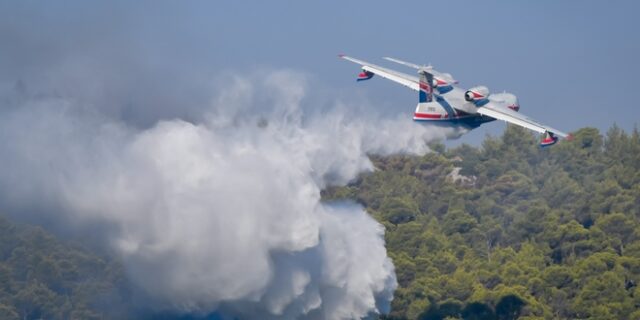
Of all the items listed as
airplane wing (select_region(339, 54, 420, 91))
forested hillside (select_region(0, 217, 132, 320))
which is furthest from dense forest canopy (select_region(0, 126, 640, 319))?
airplane wing (select_region(339, 54, 420, 91))

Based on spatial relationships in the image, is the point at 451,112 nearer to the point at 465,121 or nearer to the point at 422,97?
the point at 465,121

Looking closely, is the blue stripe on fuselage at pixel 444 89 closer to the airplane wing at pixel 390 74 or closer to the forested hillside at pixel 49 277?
the airplane wing at pixel 390 74

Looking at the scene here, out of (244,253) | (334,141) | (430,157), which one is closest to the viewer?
(244,253)

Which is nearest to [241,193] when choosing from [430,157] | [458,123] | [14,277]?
[458,123]

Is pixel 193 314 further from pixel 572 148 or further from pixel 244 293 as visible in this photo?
pixel 572 148

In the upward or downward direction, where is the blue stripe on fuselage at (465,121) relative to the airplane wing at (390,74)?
downward

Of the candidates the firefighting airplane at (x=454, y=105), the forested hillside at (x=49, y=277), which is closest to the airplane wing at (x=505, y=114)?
the firefighting airplane at (x=454, y=105)

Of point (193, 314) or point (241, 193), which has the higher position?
point (241, 193)
